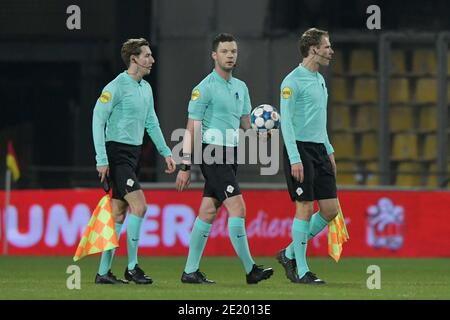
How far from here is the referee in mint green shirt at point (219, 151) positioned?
1402cm

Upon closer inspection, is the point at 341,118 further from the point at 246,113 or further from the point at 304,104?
the point at 304,104

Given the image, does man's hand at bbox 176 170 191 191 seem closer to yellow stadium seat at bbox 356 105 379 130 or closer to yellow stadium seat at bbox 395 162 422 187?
yellow stadium seat at bbox 395 162 422 187

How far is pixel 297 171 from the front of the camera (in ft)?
45.5

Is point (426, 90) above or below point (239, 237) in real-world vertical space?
above

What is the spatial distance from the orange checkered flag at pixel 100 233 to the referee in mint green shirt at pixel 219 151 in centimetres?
69

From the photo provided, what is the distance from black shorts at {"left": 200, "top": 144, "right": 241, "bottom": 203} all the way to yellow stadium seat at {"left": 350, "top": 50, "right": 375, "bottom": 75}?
9497 mm

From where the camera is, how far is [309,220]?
1414 cm

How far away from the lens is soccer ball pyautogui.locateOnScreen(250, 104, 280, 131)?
14406 millimetres

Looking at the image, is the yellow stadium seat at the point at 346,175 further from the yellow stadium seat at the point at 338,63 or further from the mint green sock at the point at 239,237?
the mint green sock at the point at 239,237

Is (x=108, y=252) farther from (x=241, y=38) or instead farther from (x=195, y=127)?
(x=241, y=38)

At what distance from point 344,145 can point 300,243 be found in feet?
31.3

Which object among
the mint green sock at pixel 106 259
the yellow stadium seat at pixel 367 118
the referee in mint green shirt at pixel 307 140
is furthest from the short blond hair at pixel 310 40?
the yellow stadium seat at pixel 367 118

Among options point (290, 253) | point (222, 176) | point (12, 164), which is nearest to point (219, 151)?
point (222, 176)

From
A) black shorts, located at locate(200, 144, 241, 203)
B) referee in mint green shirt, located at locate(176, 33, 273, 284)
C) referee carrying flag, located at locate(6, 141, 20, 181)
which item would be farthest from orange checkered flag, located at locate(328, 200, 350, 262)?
referee carrying flag, located at locate(6, 141, 20, 181)
